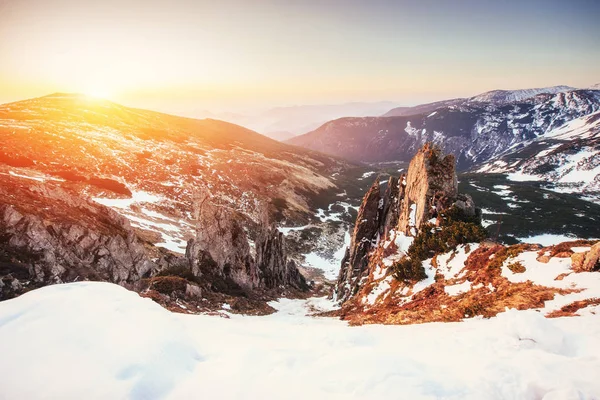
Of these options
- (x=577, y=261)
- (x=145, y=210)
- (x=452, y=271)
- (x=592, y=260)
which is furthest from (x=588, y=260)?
(x=145, y=210)

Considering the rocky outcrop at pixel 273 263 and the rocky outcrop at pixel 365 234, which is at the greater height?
the rocky outcrop at pixel 365 234

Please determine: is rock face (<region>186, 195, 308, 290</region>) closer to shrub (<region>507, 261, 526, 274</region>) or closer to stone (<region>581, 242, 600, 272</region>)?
shrub (<region>507, 261, 526, 274</region>)

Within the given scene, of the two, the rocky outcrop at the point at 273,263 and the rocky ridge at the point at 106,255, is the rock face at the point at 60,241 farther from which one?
the rocky outcrop at the point at 273,263

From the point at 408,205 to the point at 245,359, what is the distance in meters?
30.8

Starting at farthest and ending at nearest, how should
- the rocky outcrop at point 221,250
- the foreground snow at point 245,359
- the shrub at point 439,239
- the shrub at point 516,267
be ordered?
1. the rocky outcrop at point 221,250
2. the shrub at point 439,239
3. the shrub at point 516,267
4. the foreground snow at point 245,359

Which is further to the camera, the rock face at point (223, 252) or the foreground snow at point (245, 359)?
the rock face at point (223, 252)

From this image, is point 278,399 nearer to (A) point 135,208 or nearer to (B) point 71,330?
(B) point 71,330

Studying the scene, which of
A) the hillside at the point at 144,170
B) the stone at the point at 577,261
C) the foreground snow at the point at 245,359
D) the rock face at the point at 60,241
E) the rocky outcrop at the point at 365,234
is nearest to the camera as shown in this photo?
the foreground snow at the point at 245,359

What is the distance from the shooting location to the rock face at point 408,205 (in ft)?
100

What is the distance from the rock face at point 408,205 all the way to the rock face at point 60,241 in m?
26.2

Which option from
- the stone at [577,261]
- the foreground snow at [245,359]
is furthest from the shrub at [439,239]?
the foreground snow at [245,359]

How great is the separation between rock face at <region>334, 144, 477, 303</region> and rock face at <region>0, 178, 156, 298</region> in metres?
26.2

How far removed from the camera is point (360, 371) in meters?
6.88

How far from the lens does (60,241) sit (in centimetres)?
2786
